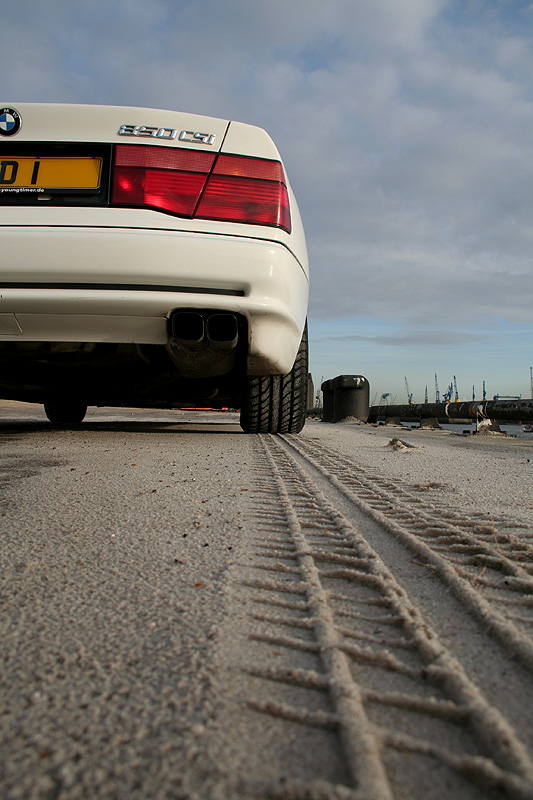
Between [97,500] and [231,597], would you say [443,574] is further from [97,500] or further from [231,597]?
[97,500]

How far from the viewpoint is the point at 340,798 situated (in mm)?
509

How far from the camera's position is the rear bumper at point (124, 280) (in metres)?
2.33

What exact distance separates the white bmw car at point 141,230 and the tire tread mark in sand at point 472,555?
1037 millimetres

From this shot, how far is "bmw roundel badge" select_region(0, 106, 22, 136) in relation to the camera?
2430 mm

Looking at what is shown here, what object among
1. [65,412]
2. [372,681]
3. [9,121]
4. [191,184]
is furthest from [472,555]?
[65,412]

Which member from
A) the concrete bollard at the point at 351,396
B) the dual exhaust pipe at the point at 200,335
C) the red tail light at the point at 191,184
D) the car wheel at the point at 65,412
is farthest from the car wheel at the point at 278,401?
the concrete bollard at the point at 351,396

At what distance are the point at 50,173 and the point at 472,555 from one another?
233 centimetres

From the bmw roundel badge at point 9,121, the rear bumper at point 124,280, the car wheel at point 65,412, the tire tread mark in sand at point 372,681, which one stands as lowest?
the tire tread mark in sand at point 372,681

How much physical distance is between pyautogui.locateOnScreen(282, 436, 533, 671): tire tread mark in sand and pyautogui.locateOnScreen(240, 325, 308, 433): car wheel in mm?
1706

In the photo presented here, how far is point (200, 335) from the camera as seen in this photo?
2.58 meters

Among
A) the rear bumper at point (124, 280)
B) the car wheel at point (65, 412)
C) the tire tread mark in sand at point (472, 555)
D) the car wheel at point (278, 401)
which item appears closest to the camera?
the tire tread mark in sand at point (472, 555)

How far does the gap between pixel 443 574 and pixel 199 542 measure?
1.94 ft

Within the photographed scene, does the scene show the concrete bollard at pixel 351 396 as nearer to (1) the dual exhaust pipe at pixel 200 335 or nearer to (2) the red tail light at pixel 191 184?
(1) the dual exhaust pipe at pixel 200 335

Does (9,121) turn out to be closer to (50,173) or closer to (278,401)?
(50,173)
